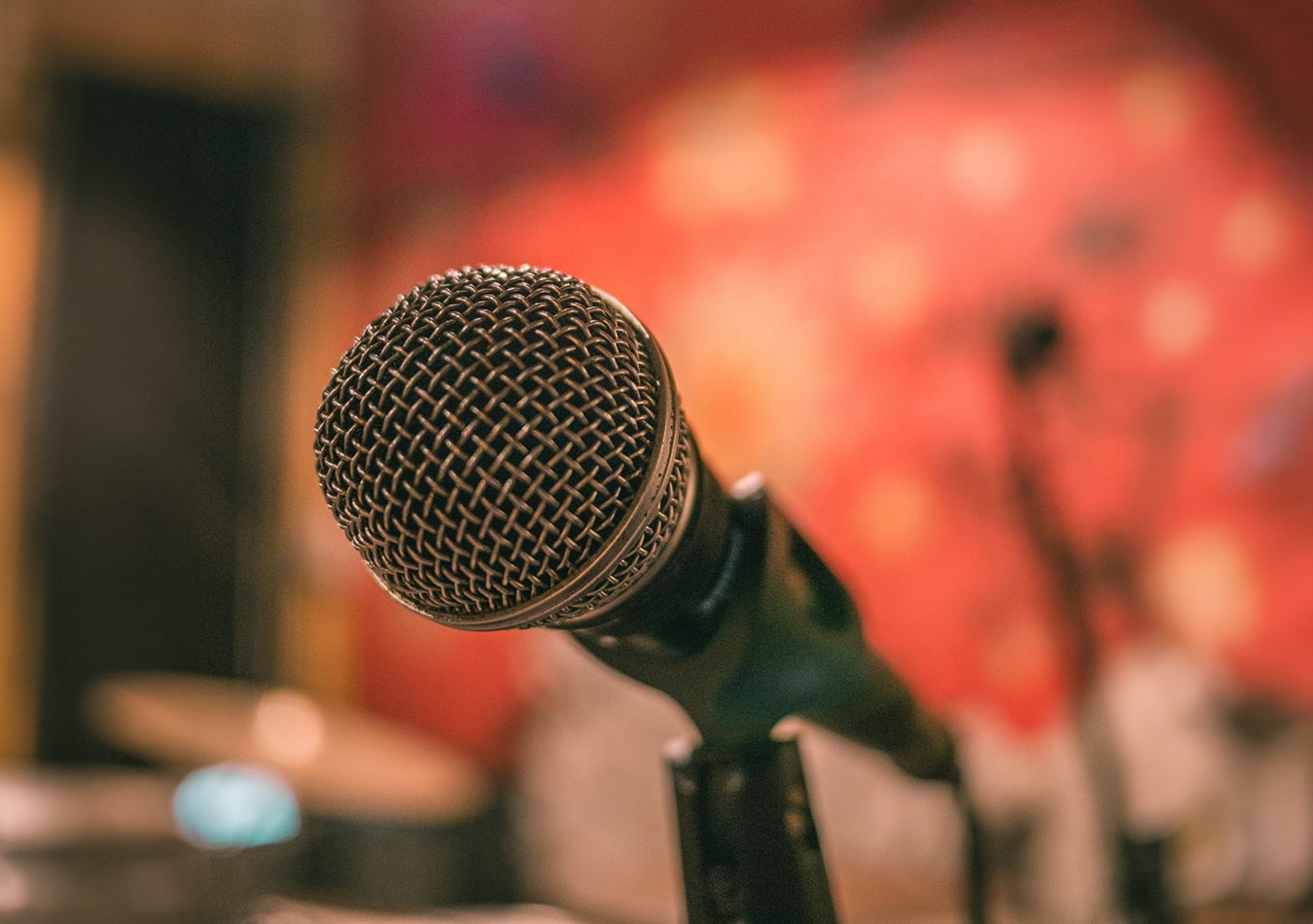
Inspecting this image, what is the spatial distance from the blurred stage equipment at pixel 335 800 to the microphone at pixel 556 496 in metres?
1.15

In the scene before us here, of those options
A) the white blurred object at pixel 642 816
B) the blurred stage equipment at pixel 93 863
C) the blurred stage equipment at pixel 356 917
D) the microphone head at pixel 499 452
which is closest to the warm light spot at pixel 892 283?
the white blurred object at pixel 642 816

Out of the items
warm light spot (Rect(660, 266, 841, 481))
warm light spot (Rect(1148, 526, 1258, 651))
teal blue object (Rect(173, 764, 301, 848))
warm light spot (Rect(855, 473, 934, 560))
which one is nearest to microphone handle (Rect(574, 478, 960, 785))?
warm light spot (Rect(1148, 526, 1258, 651))

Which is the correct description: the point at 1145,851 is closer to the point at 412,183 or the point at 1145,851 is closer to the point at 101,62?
the point at 412,183

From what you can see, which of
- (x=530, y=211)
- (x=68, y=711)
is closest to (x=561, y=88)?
(x=530, y=211)

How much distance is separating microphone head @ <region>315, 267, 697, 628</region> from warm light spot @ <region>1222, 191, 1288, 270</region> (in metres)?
0.97

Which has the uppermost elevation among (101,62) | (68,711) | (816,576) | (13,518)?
(101,62)

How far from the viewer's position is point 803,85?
1.59m

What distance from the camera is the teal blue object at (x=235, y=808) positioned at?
1464mm

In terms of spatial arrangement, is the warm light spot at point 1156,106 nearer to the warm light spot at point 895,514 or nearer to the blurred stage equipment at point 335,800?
the warm light spot at point 895,514

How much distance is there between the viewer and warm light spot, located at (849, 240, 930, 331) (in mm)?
1436

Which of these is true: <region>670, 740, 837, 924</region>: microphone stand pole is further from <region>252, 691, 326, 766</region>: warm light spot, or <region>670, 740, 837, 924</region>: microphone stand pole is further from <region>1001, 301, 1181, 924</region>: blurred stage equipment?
<region>252, 691, 326, 766</region>: warm light spot

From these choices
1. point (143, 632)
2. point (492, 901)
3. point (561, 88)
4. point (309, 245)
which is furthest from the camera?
point (309, 245)

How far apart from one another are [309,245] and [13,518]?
1.08 meters

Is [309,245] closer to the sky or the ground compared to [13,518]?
closer to the sky
